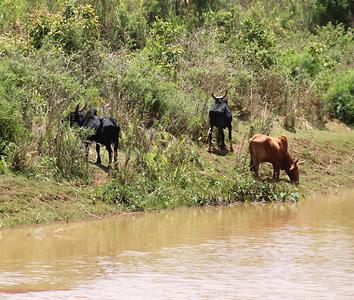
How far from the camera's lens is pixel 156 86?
69.6ft

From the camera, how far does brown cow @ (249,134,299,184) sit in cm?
1948

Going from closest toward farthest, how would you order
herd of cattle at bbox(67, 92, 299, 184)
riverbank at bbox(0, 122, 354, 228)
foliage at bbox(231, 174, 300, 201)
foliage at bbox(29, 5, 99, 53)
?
riverbank at bbox(0, 122, 354, 228), herd of cattle at bbox(67, 92, 299, 184), foliage at bbox(231, 174, 300, 201), foliage at bbox(29, 5, 99, 53)

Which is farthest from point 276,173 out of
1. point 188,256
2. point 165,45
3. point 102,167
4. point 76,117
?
point 188,256

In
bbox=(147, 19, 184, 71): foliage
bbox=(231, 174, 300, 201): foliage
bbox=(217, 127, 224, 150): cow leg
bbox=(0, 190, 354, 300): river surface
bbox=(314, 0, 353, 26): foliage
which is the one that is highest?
bbox=(314, 0, 353, 26): foliage

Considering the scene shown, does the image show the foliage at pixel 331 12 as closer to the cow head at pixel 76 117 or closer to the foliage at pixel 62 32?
the foliage at pixel 62 32

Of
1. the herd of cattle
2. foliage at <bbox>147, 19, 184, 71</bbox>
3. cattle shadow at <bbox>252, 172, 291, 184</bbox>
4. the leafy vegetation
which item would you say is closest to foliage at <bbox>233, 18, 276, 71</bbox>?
the leafy vegetation

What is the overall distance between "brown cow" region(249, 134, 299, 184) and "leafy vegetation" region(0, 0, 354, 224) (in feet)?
1.35

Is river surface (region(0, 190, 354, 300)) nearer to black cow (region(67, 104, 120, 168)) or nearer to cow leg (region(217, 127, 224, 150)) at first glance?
black cow (region(67, 104, 120, 168))

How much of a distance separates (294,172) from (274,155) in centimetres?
71

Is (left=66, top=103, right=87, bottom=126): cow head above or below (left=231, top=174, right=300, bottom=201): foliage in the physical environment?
above

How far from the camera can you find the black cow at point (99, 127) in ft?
59.1

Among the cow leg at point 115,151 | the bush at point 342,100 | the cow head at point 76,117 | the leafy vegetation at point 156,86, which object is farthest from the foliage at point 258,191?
the bush at point 342,100

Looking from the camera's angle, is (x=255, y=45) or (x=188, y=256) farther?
(x=255, y=45)

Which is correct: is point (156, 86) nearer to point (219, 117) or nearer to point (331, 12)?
point (219, 117)
